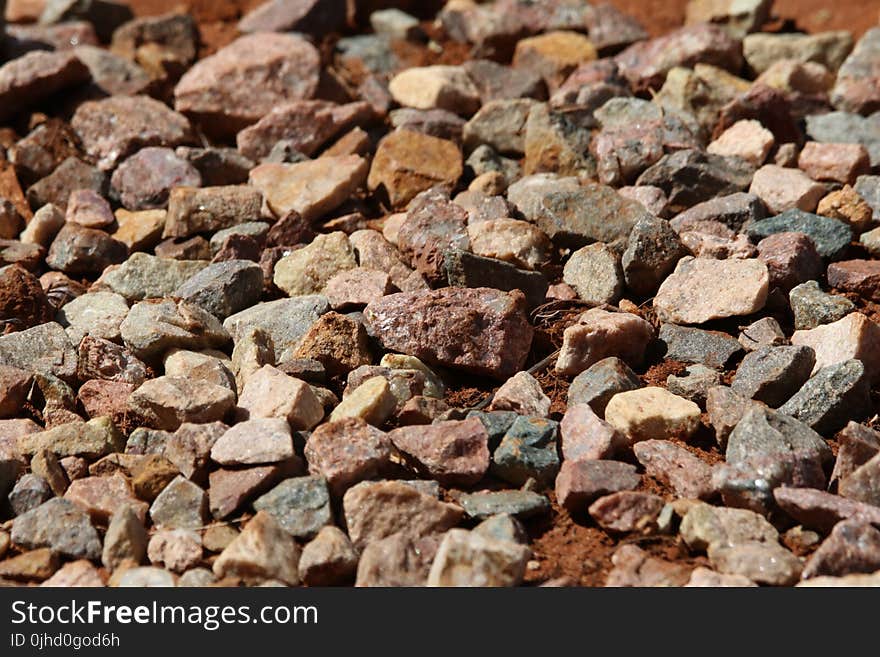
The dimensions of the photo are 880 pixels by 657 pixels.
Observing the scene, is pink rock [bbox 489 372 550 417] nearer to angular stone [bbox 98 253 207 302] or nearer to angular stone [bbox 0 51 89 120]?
angular stone [bbox 98 253 207 302]

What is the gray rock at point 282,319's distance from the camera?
3486 millimetres

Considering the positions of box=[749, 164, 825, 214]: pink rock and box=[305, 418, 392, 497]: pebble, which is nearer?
box=[305, 418, 392, 497]: pebble

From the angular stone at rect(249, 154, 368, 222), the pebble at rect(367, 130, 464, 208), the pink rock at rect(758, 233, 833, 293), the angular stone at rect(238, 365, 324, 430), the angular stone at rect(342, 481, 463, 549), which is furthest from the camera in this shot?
the pebble at rect(367, 130, 464, 208)

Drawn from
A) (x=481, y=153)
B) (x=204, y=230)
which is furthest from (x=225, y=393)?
(x=481, y=153)

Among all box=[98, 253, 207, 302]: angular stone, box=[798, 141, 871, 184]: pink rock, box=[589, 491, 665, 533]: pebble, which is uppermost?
box=[798, 141, 871, 184]: pink rock

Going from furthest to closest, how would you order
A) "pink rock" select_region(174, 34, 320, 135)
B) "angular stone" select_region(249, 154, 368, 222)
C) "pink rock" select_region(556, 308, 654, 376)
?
"pink rock" select_region(174, 34, 320, 135)
"angular stone" select_region(249, 154, 368, 222)
"pink rock" select_region(556, 308, 654, 376)

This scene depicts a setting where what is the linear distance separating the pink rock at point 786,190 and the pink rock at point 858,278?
36 cm

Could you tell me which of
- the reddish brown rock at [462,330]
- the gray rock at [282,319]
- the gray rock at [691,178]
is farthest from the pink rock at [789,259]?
the gray rock at [282,319]

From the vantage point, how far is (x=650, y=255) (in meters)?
3.67

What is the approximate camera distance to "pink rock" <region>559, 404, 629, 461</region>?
2.90 m

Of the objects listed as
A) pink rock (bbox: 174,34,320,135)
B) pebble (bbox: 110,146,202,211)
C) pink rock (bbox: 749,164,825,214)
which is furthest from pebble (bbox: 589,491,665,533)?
pink rock (bbox: 174,34,320,135)

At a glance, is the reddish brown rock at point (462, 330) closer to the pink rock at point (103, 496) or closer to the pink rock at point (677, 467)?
the pink rock at point (677, 467)

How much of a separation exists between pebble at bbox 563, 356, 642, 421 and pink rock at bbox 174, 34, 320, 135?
247 cm

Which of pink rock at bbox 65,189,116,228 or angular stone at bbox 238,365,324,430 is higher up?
angular stone at bbox 238,365,324,430
